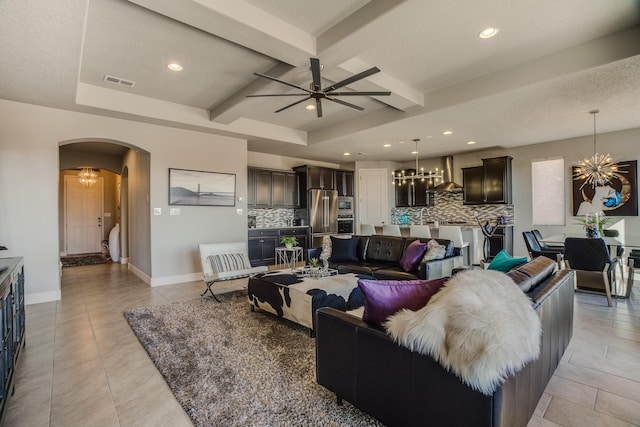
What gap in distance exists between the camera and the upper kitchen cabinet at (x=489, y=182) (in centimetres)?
708

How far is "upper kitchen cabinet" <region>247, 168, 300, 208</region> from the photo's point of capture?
23.4ft

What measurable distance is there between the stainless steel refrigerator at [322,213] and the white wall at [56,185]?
8.24ft

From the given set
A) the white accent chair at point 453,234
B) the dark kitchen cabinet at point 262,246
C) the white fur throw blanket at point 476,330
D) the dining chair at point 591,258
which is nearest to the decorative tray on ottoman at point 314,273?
the white fur throw blanket at point 476,330

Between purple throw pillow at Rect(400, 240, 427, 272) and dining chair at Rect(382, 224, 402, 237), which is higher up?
dining chair at Rect(382, 224, 402, 237)

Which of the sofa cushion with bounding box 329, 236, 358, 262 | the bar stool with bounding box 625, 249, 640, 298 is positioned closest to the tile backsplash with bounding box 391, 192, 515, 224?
the bar stool with bounding box 625, 249, 640, 298

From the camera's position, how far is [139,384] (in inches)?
88.7

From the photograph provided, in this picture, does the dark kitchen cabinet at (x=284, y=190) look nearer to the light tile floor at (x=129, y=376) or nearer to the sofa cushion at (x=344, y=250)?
the sofa cushion at (x=344, y=250)

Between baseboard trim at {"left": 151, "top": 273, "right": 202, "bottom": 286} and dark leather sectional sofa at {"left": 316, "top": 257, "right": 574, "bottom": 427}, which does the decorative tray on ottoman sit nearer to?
dark leather sectional sofa at {"left": 316, "top": 257, "right": 574, "bottom": 427}

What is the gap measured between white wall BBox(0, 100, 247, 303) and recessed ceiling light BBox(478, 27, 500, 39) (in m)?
4.53

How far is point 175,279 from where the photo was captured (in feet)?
17.8

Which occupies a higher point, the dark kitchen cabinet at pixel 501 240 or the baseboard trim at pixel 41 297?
the dark kitchen cabinet at pixel 501 240

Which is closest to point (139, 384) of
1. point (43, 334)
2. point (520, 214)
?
point (43, 334)

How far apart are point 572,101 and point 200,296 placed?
19.0 ft

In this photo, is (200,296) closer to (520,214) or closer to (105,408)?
(105,408)
